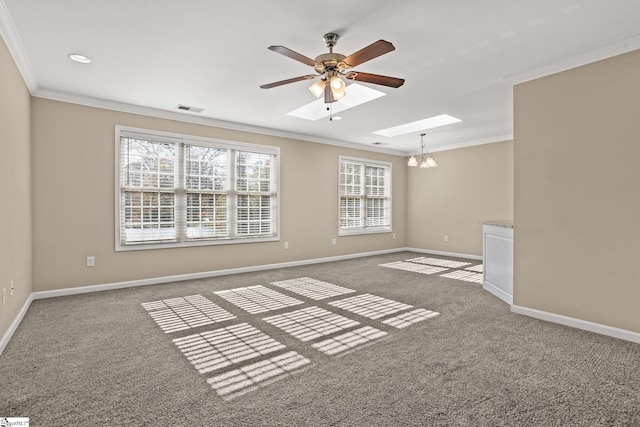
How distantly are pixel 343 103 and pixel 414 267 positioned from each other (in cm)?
325

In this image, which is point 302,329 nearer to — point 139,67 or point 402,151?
point 139,67

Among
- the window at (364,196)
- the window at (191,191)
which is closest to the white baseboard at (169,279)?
the window at (191,191)

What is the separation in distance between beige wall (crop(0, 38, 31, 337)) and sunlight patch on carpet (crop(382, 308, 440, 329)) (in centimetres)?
327

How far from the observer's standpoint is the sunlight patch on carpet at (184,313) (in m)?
3.17

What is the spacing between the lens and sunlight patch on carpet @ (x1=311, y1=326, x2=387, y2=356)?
8.56ft

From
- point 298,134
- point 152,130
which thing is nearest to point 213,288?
point 152,130

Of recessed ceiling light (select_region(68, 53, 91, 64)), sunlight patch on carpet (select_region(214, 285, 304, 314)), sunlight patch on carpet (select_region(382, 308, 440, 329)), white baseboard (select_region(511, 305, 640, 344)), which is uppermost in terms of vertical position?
recessed ceiling light (select_region(68, 53, 91, 64))

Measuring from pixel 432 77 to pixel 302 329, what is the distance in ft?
9.66

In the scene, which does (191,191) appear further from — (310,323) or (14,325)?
(310,323)

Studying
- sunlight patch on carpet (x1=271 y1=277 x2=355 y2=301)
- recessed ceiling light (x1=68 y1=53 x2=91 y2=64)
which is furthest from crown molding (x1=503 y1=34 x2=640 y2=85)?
recessed ceiling light (x1=68 y1=53 x2=91 y2=64)

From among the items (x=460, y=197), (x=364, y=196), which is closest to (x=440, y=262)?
(x=460, y=197)

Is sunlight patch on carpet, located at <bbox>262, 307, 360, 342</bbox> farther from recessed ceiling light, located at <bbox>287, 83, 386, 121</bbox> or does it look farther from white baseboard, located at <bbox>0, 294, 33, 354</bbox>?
recessed ceiling light, located at <bbox>287, 83, 386, 121</bbox>

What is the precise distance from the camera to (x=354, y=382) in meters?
2.10

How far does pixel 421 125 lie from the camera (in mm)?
6004
